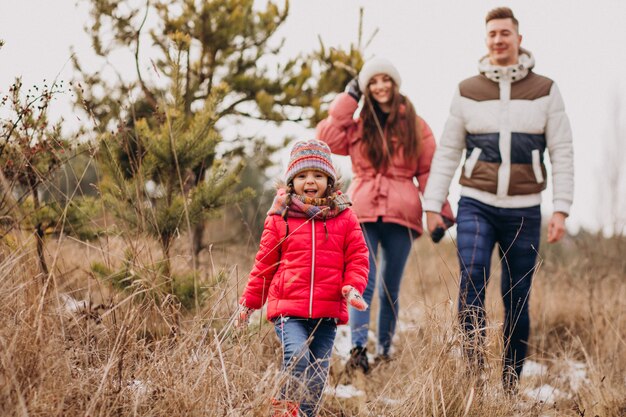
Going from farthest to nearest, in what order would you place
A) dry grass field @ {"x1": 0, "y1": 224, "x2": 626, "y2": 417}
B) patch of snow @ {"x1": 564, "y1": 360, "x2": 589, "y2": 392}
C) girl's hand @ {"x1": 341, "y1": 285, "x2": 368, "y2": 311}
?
patch of snow @ {"x1": 564, "y1": 360, "x2": 589, "y2": 392} → girl's hand @ {"x1": 341, "y1": 285, "x2": 368, "y2": 311} → dry grass field @ {"x1": 0, "y1": 224, "x2": 626, "y2": 417}

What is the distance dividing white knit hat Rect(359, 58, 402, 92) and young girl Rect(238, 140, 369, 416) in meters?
1.42

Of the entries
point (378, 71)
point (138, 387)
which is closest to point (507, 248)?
point (378, 71)

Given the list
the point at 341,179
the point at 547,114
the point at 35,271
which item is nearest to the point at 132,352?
the point at 35,271

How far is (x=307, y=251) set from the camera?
8.64 feet

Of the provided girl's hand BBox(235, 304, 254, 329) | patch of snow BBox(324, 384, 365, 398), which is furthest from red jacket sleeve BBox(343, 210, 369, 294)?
patch of snow BBox(324, 384, 365, 398)

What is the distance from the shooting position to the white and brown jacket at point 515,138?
3541 millimetres

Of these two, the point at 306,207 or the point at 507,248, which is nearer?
the point at 306,207

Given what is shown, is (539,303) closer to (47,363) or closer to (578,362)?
(578,362)

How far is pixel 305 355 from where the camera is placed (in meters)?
2.43

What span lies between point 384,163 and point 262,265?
5.30 ft

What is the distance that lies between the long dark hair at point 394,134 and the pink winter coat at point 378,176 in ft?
0.15

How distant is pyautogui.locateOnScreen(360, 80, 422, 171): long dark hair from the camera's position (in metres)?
3.99

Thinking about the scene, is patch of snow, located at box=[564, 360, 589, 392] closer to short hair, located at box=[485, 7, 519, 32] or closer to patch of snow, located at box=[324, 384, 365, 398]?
patch of snow, located at box=[324, 384, 365, 398]

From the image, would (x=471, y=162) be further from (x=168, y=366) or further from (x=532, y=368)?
(x=168, y=366)
